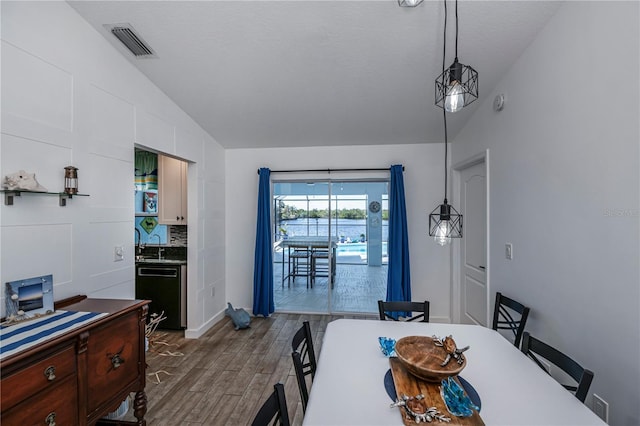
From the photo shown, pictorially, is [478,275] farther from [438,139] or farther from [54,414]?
[54,414]

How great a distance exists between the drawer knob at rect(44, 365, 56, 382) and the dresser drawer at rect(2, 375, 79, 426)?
0.15ft

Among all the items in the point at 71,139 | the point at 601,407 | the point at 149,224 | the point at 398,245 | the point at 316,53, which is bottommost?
the point at 601,407

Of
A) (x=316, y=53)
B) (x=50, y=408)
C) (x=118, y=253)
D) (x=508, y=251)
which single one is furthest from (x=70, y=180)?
(x=508, y=251)

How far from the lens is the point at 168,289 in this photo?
11.8ft

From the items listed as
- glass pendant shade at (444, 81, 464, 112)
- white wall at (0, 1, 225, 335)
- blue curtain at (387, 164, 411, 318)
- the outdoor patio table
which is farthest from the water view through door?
glass pendant shade at (444, 81, 464, 112)

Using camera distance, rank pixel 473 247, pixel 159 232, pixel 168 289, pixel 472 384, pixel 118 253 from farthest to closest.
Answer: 1. pixel 159 232
2. pixel 168 289
3. pixel 473 247
4. pixel 118 253
5. pixel 472 384

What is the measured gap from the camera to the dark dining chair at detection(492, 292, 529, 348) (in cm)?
209

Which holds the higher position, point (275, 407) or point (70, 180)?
point (70, 180)

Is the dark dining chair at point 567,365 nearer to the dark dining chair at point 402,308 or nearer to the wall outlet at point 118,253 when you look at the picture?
the dark dining chair at point 402,308

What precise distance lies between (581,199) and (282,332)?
10.8ft

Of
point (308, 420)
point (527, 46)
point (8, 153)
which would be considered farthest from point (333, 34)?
point (308, 420)

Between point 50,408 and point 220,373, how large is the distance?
159 centimetres

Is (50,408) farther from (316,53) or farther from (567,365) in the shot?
(316,53)

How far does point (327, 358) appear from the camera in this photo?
62.5 inches
